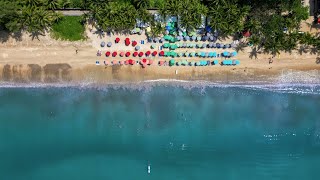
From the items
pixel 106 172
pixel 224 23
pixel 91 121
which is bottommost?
pixel 106 172

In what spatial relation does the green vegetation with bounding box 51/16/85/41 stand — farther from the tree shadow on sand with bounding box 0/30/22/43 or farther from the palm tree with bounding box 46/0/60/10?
the tree shadow on sand with bounding box 0/30/22/43

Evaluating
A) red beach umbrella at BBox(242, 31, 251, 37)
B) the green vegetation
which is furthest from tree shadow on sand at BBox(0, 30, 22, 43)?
red beach umbrella at BBox(242, 31, 251, 37)

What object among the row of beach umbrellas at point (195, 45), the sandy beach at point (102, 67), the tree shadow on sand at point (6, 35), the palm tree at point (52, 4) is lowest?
the sandy beach at point (102, 67)

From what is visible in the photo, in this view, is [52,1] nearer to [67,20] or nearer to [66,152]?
[67,20]

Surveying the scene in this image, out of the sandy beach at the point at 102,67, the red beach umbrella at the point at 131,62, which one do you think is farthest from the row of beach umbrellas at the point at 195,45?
the red beach umbrella at the point at 131,62

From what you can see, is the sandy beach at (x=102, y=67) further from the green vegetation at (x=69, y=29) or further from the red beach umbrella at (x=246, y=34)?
the red beach umbrella at (x=246, y=34)

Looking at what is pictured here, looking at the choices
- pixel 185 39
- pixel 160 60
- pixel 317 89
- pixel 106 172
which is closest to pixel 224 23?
pixel 185 39
